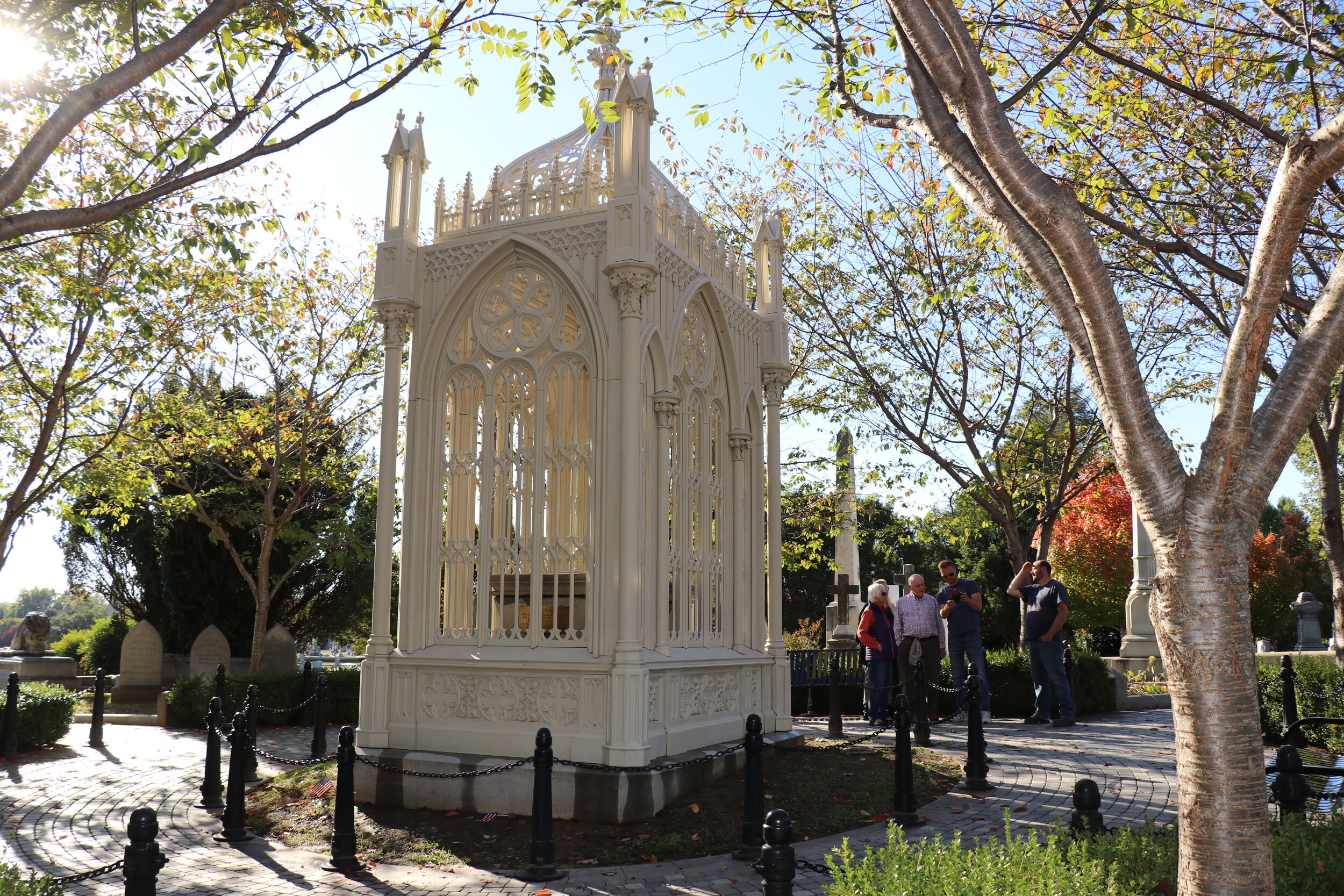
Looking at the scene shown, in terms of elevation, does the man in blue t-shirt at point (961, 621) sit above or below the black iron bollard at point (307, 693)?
above

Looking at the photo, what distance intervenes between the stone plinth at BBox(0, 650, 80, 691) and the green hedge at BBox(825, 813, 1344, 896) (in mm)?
23122

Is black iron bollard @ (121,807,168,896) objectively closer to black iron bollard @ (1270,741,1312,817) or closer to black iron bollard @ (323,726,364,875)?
black iron bollard @ (323,726,364,875)

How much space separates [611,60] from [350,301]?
44.8 ft

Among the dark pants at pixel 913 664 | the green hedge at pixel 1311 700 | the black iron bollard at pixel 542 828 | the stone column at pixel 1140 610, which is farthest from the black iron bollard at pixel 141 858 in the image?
the stone column at pixel 1140 610

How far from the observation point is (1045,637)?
12.1 m

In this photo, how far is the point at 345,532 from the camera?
890 inches

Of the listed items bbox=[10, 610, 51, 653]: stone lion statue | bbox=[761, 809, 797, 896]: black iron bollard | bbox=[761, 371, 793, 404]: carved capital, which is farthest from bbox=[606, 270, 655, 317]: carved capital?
bbox=[10, 610, 51, 653]: stone lion statue

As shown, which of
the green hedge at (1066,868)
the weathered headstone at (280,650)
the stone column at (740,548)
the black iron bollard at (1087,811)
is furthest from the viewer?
the weathered headstone at (280,650)

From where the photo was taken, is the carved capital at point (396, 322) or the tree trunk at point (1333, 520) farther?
the tree trunk at point (1333, 520)

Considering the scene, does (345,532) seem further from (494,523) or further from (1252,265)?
(1252,265)

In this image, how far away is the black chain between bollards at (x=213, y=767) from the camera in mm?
8977

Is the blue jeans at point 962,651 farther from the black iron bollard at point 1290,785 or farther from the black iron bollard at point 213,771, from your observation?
the black iron bollard at point 213,771

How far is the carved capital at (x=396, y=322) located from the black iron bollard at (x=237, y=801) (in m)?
3.89

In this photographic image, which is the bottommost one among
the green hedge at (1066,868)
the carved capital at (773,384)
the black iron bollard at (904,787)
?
the black iron bollard at (904,787)
